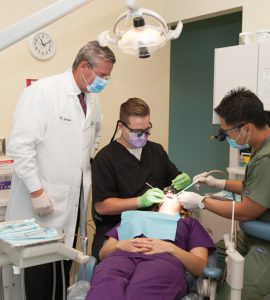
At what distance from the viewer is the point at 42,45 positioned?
8.26 feet

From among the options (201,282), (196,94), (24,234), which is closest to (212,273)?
(201,282)

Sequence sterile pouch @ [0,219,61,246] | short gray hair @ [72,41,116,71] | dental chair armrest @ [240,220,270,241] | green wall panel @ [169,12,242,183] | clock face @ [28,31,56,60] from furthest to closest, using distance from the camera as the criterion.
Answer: green wall panel @ [169,12,242,183] → clock face @ [28,31,56,60] → short gray hair @ [72,41,116,71] → dental chair armrest @ [240,220,270,241] → sterile pouch @ [0,219,61,246]

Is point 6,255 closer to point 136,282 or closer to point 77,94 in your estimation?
point 136,282

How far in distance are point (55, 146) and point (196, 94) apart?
7.05 feet

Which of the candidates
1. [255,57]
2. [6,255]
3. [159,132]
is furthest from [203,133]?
[6,255]

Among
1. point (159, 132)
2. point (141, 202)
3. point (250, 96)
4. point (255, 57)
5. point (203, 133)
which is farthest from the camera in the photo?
point (203, 133)

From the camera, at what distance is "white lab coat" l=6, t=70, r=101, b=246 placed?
1.86m

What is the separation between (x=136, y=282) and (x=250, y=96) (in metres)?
0.98

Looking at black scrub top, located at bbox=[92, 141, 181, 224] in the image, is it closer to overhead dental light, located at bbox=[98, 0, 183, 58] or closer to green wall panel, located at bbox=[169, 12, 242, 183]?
overhead dental light, located at bbox=[98, 0, 183, 58]

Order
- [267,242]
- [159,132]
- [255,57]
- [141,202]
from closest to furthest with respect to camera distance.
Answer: [267,242], [141,202], [255,57], [159,132]

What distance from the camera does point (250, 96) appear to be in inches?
69.3

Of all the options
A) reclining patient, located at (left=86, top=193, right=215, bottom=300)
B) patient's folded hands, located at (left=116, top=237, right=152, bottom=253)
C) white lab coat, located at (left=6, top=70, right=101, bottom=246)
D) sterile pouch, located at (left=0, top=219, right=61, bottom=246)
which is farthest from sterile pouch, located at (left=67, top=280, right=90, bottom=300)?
white lab coat, located at (left=6, top=70, right=101, bottom=246)

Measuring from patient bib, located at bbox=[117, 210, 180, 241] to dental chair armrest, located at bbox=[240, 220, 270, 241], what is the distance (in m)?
0.32

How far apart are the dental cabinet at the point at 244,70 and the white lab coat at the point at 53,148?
0.97 metres
